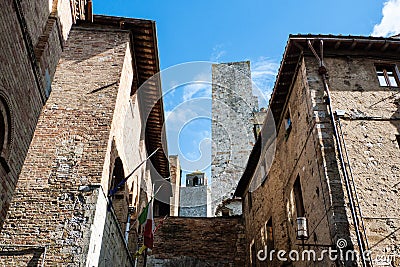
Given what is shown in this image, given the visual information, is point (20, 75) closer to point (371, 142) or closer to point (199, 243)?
point (371, 142)

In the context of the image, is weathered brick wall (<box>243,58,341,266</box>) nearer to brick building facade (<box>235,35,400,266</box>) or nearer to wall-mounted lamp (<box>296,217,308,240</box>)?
brick building facade (<box>235,35,400,266</box>)

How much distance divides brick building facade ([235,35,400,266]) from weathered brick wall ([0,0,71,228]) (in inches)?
229

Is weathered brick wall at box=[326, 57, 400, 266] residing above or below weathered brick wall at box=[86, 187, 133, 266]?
above

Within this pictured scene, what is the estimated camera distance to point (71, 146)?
29.3ft

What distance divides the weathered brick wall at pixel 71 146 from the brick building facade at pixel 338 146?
15.6ft

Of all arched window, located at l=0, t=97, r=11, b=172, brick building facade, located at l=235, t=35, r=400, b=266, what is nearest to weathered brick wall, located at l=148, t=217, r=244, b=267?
brick building facade, located at l=235, t=35, r=400, b=266

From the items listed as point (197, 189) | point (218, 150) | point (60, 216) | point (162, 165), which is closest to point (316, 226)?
point (60, 216)

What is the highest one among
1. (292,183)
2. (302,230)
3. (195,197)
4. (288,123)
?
(195,197)

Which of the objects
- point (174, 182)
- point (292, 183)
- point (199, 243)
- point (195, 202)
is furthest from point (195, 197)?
point (292, 183)

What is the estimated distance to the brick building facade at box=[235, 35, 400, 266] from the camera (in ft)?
24.4

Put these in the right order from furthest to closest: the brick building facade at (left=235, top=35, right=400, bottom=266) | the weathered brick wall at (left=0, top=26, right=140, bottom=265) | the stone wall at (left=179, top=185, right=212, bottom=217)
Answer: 1. the stone wall at (left=179, top=185, right=212, bottom=217)
2. the weathered brick wall at (left=0, top=26, right=140, bottom=265)
3. the brick building facade at (left=235, top=35, right=400, bottom=266)

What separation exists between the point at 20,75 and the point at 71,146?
3.14 meters

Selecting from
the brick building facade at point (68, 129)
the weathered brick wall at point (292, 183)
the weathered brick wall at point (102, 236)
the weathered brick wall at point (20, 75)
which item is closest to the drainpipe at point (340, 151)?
the weathered brick wall at point (292, 183)

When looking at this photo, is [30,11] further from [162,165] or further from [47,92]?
[162,165]
